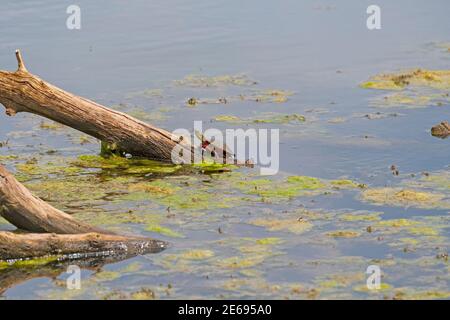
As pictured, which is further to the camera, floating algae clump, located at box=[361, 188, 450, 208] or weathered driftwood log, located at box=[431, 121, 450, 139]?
weathered driftwood log, located at box=[431, 121, 450, 139]

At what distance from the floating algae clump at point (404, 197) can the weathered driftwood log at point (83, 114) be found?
2.59 metres

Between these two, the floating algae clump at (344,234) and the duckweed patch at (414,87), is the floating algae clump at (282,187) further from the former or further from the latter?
the duckweed patch at (414,87)

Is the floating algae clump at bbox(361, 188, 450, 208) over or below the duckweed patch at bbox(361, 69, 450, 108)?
below

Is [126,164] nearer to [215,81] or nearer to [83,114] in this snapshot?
[83,114]

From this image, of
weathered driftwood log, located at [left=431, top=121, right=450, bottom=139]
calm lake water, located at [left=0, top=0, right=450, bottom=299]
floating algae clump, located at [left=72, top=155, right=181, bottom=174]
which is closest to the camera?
calm lake water, located at [left=0, top=0, right=450, bottom=299]

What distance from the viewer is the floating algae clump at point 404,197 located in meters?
12.3

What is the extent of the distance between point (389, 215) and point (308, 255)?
149cm

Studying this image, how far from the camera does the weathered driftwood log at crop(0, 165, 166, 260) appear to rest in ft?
35.5

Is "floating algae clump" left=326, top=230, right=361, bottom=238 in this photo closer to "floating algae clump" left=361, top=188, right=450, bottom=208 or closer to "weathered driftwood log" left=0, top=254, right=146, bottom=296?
"floating algae clump" left=361, top=188, right=450, bottom=208

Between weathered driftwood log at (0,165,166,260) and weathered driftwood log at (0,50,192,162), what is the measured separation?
245 centimetres

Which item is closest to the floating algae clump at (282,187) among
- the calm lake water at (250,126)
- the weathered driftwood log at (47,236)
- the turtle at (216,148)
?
the calm lake water at (250,126)

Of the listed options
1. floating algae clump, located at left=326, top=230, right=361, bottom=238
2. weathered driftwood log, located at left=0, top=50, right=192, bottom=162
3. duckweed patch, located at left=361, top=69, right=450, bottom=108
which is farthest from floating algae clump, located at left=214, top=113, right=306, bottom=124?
floating algae clump, located at left=326, top=230, right=361, bottom=238

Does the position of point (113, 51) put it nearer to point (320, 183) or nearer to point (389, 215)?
point (320, 183)

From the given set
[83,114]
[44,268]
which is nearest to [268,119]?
[83,114]
